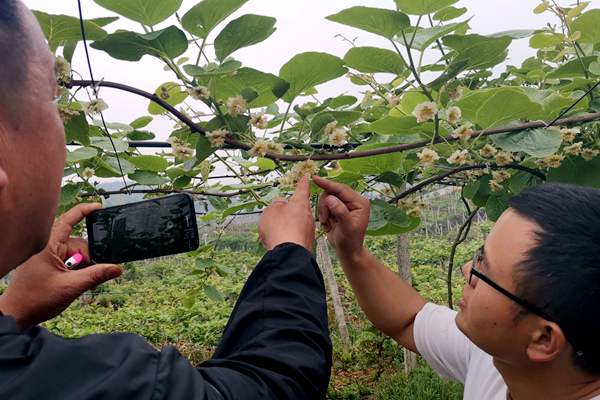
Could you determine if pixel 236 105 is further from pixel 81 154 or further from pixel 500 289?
Answer: pixel 500 289

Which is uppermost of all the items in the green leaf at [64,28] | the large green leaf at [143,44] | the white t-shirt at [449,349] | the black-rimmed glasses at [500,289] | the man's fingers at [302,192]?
the green leaf at [64,28]

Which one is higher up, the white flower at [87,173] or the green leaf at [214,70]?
the green leaf at [214,70]

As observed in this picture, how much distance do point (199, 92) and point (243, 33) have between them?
0.11 m

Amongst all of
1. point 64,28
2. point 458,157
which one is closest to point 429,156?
point 458,157

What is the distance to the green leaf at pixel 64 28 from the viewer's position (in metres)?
0.67

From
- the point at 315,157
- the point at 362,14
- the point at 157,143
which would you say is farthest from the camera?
the point at 157,143

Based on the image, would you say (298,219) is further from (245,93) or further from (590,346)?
(590,346)

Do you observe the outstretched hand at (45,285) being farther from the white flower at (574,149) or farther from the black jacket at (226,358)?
the white flower at (574,149)

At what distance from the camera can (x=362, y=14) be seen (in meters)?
0.78

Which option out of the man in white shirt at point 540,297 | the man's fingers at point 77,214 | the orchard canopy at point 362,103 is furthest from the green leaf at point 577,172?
the man's fingers at point 77,214

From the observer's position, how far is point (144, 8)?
2.30ft

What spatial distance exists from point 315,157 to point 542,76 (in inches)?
21.7

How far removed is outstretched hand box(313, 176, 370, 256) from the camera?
94cm

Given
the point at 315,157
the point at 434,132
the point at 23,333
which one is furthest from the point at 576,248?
the point at 23,333
